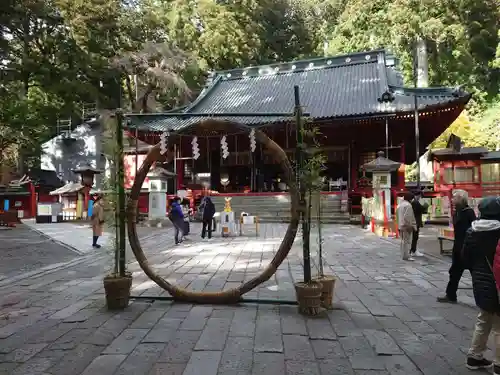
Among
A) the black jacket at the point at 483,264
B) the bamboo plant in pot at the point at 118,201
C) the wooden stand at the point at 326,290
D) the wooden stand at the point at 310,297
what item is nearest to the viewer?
the black jacket at the point at 483,264

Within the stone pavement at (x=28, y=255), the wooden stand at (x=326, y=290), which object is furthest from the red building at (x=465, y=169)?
the stone pavement at (x=28, y=255)

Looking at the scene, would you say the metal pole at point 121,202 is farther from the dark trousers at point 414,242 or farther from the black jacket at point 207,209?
the black jacket at point 207,209

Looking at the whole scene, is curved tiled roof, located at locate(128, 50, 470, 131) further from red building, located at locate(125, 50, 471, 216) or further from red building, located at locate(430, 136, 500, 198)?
red building, located at locate(430, 136, 500, 198)

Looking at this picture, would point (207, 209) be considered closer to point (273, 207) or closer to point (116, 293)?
point (116, 293)

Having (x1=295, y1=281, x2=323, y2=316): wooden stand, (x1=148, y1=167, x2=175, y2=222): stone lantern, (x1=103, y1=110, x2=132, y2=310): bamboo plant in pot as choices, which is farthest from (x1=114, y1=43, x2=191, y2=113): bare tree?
(x1=295, y1=281, x2=323, y2=316): wooden stand

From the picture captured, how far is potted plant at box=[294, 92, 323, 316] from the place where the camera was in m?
4.59

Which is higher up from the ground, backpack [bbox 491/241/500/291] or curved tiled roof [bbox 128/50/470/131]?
curved tiled roof [bbox 128/50/470/131]

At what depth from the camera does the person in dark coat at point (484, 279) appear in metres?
3.07

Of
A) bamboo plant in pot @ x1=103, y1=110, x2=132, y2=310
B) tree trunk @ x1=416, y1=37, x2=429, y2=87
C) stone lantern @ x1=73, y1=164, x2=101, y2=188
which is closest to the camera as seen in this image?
bamboo plant in pot @ x1=103, y1=110, x2=132, y2=310

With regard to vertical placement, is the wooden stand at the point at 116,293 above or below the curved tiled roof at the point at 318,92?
below

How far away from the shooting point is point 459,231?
512 centimetres

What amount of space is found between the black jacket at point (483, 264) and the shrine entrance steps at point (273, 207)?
538 inches

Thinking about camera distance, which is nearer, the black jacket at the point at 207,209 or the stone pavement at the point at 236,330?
the stone pavement at the point at 236,330

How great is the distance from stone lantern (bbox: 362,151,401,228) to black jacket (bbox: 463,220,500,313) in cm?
957
